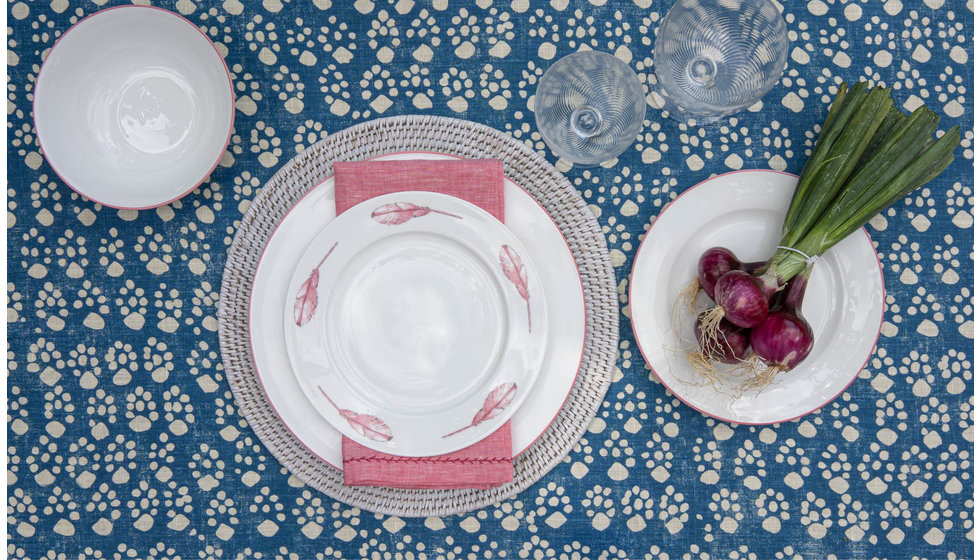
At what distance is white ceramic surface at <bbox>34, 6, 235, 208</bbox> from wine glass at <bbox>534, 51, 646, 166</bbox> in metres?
0.47

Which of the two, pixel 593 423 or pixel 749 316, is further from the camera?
pixel 593 423

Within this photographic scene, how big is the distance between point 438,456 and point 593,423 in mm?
247

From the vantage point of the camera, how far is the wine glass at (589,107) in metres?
0.94

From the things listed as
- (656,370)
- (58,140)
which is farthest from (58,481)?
(656,370)

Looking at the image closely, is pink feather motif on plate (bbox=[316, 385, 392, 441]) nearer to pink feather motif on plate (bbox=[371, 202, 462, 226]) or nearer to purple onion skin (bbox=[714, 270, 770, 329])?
pink feather motif on plate (bbox=[371, 202, 462, 226])

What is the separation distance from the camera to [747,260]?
939 mm

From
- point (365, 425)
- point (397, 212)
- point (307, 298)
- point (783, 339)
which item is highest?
point (783, 339)

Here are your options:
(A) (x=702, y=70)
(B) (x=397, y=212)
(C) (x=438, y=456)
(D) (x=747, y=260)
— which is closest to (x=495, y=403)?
(C) (x=438, y=456)

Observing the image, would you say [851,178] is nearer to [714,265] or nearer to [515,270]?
[714,265]

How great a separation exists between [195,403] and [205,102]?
0.46 metres

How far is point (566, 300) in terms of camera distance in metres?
0.90

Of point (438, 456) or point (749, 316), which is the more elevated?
point (749, 316)

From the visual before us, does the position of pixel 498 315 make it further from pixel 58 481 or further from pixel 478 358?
pixel 58 481

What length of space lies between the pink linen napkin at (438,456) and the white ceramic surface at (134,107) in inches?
8.7
